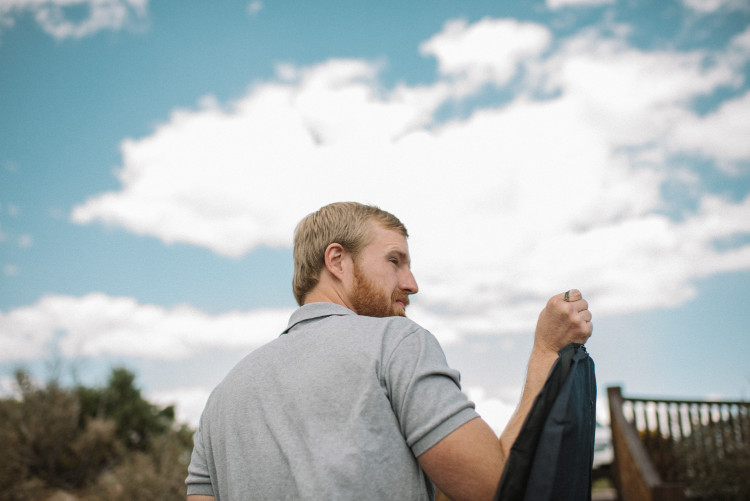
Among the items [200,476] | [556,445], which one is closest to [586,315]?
[556,445]

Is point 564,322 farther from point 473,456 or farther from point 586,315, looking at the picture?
point 473,456

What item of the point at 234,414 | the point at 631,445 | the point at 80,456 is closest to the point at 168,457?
the point at 80,456

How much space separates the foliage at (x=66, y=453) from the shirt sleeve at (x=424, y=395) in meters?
5.87

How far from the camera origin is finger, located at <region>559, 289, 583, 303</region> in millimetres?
1561

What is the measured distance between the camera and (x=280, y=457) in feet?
5.02

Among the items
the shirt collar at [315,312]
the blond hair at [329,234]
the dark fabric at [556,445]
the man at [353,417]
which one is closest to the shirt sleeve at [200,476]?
the man at [353,417]

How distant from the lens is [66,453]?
9000mm

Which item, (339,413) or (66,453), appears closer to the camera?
(339,413)

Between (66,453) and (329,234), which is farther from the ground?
(329,234)

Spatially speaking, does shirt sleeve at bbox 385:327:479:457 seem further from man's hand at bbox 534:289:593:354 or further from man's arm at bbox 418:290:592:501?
man's hand at bbox 534:289:593:354

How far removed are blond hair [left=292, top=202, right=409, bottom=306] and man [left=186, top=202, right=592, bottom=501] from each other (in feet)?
0.95

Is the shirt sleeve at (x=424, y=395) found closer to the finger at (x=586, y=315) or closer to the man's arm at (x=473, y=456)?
the man's arm at (x=473, y=456)

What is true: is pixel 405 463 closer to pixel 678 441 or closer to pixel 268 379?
pixel 268 379

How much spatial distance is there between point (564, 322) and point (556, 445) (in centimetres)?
34
